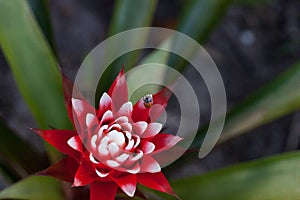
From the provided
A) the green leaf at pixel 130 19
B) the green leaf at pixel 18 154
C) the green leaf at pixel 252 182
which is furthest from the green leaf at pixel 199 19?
the green leaf at pixel 18 154

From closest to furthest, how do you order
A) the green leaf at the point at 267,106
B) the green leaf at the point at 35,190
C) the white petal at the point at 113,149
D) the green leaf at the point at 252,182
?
the white petal at the point at 113,149 < the green leaf at the point at 35,190 < the green leaf at the point at 252,182 < the green leaf at the point at 267,106

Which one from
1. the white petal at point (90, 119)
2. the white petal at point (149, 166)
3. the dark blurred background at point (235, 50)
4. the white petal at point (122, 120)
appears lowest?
the dark blurred background at point (235, 50)

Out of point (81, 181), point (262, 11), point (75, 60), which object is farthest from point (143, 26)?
point (262, 11)

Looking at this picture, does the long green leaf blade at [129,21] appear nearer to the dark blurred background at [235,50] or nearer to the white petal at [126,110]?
the white petal at [126,110]

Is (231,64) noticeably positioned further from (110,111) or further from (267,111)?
(110,111)

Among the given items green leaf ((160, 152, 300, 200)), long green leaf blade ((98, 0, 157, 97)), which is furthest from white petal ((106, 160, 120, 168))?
long green leaf blade ((98, 0, 157, 97))

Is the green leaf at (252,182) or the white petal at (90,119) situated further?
the green leaf at (252,182)
